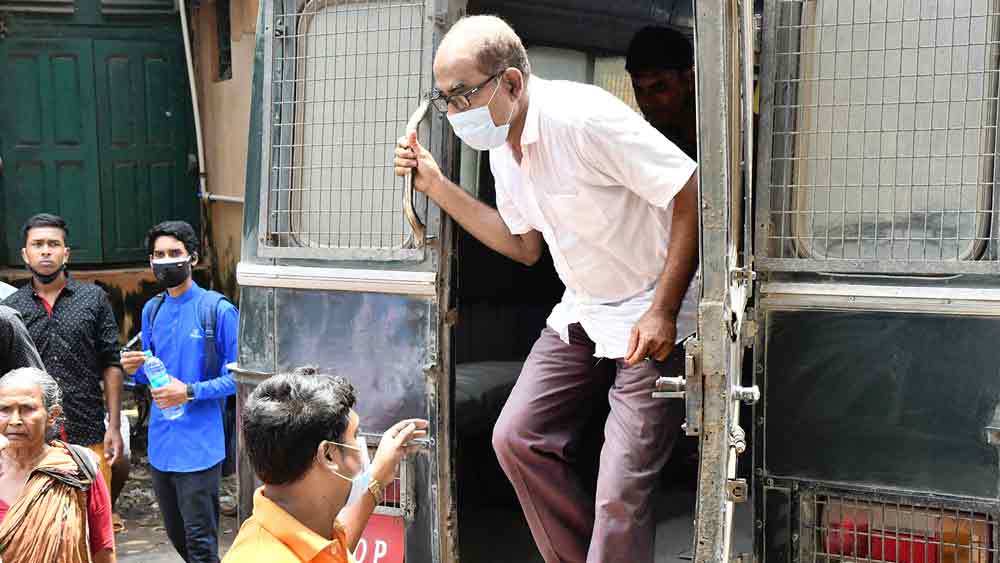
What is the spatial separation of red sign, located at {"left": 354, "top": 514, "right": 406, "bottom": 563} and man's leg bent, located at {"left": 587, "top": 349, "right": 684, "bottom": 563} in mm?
577

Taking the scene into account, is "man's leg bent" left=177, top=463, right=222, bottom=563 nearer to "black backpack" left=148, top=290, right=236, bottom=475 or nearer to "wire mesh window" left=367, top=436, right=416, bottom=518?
"black backpack" left=148, top=290, right=236, bottom=475

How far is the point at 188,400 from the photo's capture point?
471 centimetres

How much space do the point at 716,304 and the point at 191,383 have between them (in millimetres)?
2788

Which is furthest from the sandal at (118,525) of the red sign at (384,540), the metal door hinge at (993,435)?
the metal door hinge at (993,435)

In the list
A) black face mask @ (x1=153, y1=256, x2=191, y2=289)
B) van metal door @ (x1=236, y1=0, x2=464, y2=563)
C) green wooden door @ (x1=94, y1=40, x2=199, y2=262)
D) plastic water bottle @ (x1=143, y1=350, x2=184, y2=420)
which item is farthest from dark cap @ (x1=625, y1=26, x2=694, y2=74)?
green wooden door @ (x1=94, y1=40, x2=199, y2=262)

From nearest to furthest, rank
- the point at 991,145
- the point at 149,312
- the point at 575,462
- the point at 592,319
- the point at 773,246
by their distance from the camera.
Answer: the point at 991,145, the point at 773,246, the point at 592,319, the point at 575,462, the point at 149,312

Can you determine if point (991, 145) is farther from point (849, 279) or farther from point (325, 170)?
point (325, 170)

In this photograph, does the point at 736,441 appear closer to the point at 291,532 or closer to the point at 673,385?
the point at 673,385

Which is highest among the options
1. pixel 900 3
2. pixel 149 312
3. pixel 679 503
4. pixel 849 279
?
pixel 900 3

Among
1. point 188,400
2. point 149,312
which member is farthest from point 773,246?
point 149,312

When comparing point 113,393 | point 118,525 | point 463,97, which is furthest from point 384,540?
point 118,525

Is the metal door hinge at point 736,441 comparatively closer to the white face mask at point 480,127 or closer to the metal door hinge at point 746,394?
the metal door hinge at point 746,394

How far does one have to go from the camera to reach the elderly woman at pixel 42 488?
11.2 ft

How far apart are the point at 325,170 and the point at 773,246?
1350 mm
